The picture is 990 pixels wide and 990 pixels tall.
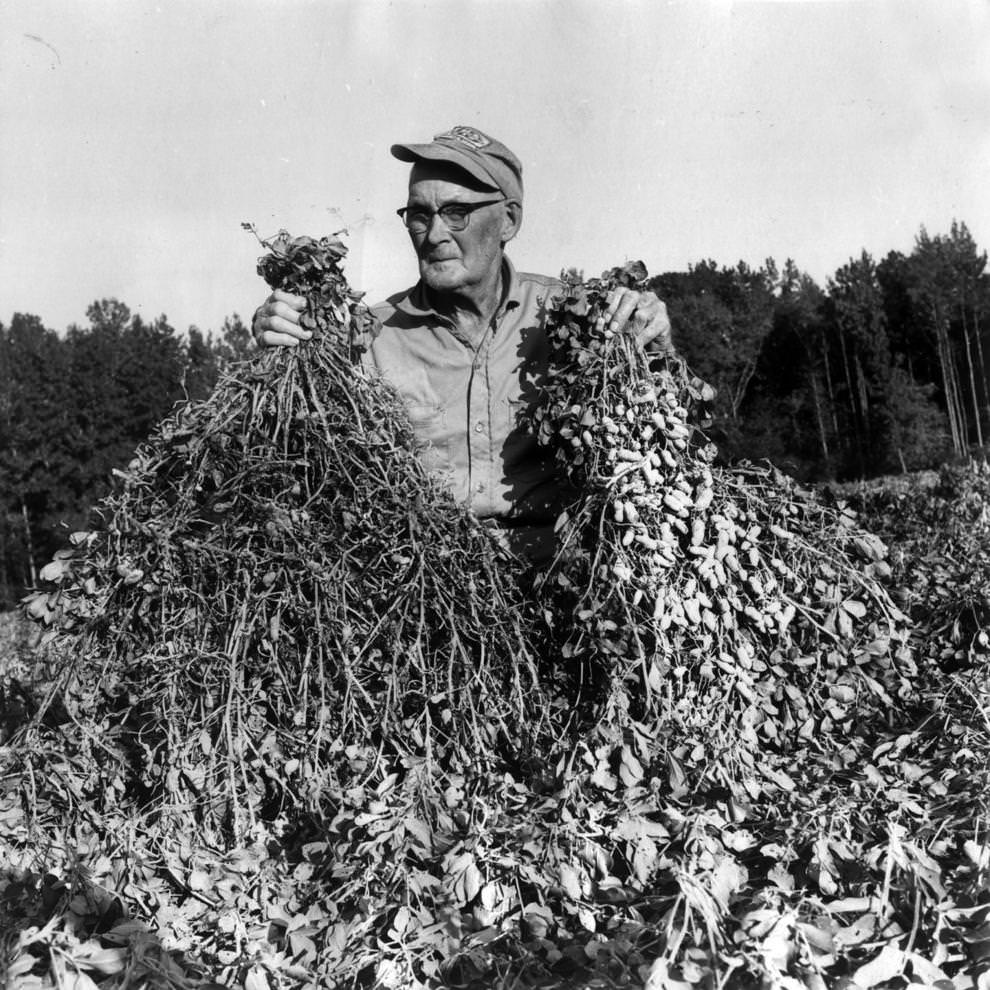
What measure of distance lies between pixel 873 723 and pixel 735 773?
0.57 metres

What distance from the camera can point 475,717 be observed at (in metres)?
2.43

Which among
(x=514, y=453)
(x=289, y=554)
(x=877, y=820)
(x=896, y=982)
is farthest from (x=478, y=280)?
(x=896, y=982)

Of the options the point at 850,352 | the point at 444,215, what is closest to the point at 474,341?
the point at 444,215

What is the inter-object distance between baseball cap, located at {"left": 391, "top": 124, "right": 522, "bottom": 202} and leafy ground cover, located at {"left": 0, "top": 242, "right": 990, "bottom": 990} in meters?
0.81

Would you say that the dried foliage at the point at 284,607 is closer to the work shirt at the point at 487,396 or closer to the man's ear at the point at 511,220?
the work shirt at the point at 487,396

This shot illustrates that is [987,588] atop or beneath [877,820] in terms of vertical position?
atop

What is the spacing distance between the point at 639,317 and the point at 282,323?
104cm

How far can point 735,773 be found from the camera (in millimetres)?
2201

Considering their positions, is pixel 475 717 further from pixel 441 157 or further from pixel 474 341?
pixel 441 157

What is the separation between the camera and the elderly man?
3.34m

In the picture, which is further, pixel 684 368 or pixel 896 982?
pixel 684 368

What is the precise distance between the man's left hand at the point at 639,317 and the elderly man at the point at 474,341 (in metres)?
0.58

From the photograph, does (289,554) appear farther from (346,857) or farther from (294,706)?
(346,857)

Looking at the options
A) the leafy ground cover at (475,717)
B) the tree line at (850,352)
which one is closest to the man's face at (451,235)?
the leafy ground cover at (475,717)
